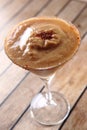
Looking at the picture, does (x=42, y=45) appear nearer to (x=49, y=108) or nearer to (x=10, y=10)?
(x=49, y=108)

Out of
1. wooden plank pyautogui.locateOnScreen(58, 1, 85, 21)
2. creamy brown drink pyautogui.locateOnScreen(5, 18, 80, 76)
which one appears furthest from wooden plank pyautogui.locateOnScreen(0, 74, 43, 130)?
wooden plank pyautogui.locateOnScreen(58, 1, 85, 21)

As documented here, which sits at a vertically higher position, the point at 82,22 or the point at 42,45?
the point at 42,45

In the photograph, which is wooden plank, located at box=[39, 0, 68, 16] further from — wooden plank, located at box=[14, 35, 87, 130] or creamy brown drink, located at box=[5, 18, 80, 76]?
creamy brown drink, located at box=[5, 18, 80, 76]

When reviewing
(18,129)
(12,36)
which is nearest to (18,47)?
(12,36)

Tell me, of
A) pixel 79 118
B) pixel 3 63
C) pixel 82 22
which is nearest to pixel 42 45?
pixel 79 118

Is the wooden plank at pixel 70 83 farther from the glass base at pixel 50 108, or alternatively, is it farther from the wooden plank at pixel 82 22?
the wooden plank at pixel 82 22

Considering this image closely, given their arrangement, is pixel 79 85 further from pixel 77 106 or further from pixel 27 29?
pixel 27 29
